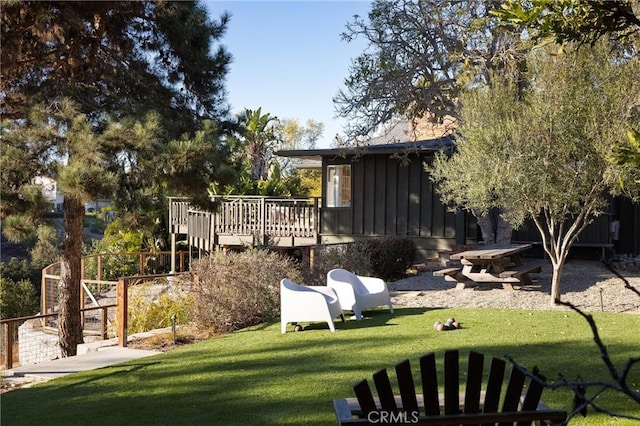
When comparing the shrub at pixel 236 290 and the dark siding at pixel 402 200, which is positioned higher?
the dark siding at pixel 402 200

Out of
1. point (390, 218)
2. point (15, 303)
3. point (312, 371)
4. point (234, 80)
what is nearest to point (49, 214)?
point (234, 80)

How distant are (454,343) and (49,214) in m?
8.84

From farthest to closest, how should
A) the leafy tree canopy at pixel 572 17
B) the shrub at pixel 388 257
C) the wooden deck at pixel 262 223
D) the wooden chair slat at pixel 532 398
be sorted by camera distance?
1. the wooden deck at pixel 262 223
2. the shrub at pixel 388 257
3. the leafy tree canopy at pixel 572 17
4. the wooden chair slat at pixel 532 398

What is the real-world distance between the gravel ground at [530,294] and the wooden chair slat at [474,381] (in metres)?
9.64

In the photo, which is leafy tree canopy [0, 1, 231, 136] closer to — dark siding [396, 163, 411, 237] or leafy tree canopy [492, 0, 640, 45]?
dark siding [396, 163, 411, 237]

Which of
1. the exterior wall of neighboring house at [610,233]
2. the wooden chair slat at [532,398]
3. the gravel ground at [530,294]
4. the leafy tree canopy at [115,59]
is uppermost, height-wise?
the leafy tree canopy at [115,59]

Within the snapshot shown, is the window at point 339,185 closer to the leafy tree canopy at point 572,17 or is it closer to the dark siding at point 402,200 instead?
the dark siding at point 402,200

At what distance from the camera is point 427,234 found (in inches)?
886

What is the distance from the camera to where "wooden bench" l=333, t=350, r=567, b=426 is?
3686 millimetres

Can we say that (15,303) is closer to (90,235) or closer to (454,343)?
(454,343)

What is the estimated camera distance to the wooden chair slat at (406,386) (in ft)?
12.0

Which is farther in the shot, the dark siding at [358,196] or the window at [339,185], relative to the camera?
the window at [339,185]

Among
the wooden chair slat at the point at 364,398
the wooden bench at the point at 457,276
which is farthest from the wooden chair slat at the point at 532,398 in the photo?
the wooden bench at the point at 457,276

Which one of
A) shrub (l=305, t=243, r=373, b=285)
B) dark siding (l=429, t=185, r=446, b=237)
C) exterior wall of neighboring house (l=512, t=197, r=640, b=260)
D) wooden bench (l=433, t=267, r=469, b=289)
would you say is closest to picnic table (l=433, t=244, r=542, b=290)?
wooden bench (l=433, t=267, r=469, b=289)
